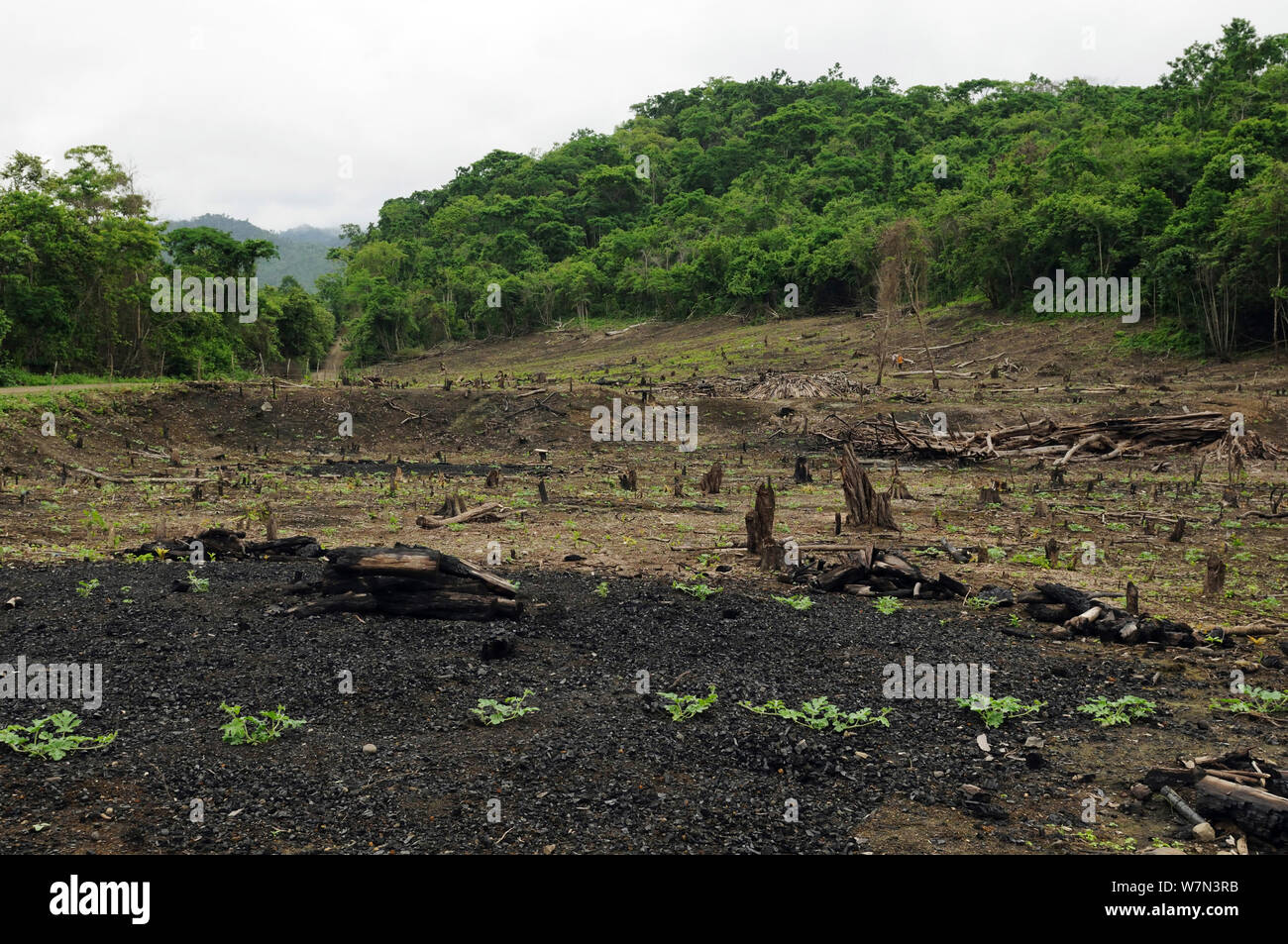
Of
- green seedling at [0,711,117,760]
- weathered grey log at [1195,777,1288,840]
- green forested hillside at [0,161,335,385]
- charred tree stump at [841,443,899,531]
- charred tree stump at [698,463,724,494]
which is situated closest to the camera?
weathered grey log at [1195,777,1288,840]

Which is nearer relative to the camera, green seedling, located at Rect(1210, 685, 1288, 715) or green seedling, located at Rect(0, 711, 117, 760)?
green seedling, located at Rect(0, 711, 117, 760)

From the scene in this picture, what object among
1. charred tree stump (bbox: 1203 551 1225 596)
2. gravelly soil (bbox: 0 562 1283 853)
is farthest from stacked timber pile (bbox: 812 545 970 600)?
charred tree stump (bbox: 1203 551 1225 596)

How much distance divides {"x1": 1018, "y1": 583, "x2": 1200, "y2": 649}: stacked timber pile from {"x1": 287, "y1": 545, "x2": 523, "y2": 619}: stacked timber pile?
606cm

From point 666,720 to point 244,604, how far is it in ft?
18.5

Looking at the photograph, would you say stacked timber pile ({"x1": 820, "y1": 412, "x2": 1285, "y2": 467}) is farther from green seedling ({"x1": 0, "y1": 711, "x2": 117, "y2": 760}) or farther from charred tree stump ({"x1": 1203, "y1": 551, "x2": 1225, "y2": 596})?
green seedling ({"x1": 0, "y1": 711, "x2": 117, "y2": 760})

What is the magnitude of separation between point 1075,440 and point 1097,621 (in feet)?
55.7

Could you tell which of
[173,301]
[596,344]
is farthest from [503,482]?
[596,344]

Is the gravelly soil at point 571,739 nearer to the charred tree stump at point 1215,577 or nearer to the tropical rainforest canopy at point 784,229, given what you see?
the charred tree stump at point 1215,577

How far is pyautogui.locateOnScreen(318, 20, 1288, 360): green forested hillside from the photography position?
33.6 m

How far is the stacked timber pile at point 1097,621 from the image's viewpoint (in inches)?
350

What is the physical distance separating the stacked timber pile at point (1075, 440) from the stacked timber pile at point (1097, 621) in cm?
1248

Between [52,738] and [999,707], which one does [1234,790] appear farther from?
[52,738]

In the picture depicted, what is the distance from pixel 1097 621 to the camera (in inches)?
366

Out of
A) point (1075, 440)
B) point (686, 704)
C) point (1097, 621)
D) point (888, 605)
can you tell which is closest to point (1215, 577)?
point (1097, 621)
